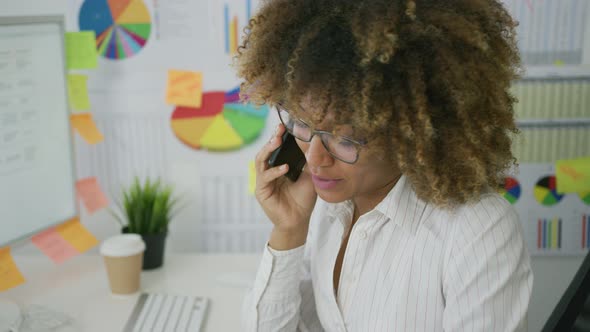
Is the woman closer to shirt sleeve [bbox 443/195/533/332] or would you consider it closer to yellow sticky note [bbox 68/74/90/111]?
shirt sleeve [bbox 443/195/533/332]

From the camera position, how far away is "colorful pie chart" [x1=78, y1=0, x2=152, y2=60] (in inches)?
63.1

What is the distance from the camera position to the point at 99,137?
64.0 inches

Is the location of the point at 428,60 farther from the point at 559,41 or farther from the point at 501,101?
the point at 559,41

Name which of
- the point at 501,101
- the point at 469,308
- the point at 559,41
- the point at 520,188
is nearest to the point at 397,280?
the point at 469,308

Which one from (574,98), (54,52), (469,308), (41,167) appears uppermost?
(54,52)

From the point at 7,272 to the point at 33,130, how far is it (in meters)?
0.33

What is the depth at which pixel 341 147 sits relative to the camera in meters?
0.94

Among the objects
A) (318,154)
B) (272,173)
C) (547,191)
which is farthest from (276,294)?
(547,191)

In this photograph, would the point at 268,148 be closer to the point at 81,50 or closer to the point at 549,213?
the point at 81,50

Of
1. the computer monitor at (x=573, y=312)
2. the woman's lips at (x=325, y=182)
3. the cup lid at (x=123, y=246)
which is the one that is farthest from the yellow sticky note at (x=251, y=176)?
the computer monitor at (x=573, y=312)

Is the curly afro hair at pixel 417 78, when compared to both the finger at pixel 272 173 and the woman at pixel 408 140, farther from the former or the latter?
the finger at pixel 272 173

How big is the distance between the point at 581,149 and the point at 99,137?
1289mm

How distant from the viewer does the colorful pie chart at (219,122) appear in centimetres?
165

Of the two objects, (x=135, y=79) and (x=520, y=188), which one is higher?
(x=135, y=79)
